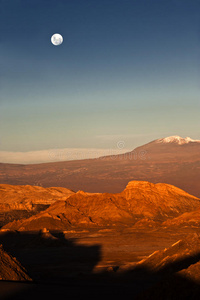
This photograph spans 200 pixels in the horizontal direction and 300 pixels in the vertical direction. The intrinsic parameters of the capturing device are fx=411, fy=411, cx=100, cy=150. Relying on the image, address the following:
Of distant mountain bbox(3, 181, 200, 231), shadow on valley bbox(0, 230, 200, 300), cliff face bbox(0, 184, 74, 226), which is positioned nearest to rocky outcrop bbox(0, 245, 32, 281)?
shadow on valley bbox(0, 230, 200, 300)

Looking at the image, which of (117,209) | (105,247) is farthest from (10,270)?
(117,209)

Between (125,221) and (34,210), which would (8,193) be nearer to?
(34,210)

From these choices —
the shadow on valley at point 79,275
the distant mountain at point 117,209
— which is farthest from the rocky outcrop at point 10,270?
the distant mountain at point 117,209

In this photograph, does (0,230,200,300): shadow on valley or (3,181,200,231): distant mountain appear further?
(3,181,200,231): distant mountain

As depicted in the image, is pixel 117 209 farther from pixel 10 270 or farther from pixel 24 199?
pixel 10 270

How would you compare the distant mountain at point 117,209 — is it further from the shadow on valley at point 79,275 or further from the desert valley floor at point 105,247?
the shadow on valley at point 79,275

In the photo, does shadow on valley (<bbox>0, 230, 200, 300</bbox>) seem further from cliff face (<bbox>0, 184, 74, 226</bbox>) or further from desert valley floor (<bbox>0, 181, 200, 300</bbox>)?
cliff face (<bbox>0, 184, 74, 226</bbox>)
